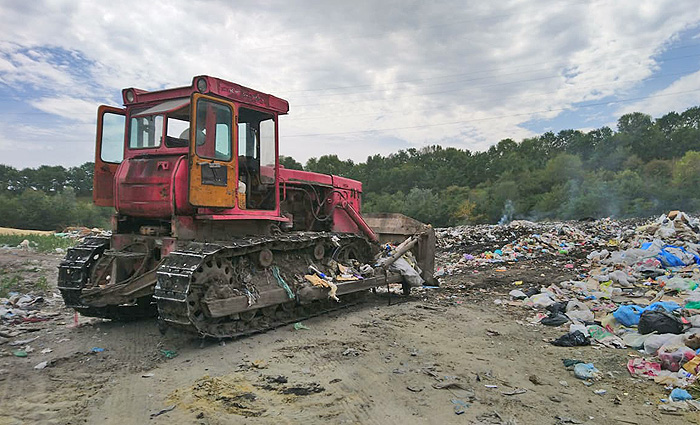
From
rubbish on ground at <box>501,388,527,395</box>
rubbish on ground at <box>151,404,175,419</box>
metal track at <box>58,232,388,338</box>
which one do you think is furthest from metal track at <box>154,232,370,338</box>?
rubbish on ground at <box>501,388,527,395</box>

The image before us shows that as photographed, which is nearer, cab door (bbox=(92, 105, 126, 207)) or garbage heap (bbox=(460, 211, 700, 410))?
garbage heap (bbox=(460, 211, 700, 410))

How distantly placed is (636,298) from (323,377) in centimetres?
545

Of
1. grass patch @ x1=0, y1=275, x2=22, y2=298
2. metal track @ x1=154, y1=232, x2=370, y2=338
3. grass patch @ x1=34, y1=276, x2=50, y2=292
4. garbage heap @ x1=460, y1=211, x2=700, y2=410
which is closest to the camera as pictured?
garbage heap @ x1=460, y1=211, x2=700, y2=410

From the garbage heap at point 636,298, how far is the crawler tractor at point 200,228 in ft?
9.40

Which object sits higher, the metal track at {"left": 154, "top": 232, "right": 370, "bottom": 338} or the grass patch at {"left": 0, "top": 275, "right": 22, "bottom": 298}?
the metal track at {"left": 154, "top": 232, "right": 370, "bottom": 338}

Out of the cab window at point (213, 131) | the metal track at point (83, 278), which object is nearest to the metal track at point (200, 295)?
the cab window at point (213, 131)

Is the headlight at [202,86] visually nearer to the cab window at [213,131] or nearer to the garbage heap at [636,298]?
the cab window at [213,131]

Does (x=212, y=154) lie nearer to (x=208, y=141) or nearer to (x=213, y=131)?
(x=208, y=141)

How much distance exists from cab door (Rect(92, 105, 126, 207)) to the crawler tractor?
1 cm

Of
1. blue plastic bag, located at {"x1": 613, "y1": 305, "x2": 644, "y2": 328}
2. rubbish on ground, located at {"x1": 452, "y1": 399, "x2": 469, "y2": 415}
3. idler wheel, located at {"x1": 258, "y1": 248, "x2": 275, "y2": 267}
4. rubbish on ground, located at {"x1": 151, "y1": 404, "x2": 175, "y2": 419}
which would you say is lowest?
rubbish on ground, located at {"x1": 452, "y1": 399, "x2": 469, "y2": 415}

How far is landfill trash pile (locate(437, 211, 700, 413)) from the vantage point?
3.96 metres

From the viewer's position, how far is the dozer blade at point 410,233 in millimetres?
7512

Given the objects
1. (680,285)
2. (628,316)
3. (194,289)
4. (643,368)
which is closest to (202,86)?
(194,289)

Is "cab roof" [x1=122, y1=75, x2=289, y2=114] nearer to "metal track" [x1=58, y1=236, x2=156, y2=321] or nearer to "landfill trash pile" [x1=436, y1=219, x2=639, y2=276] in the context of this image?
"metal track" [x1=58, y1=236, x2=156, y2=321]
